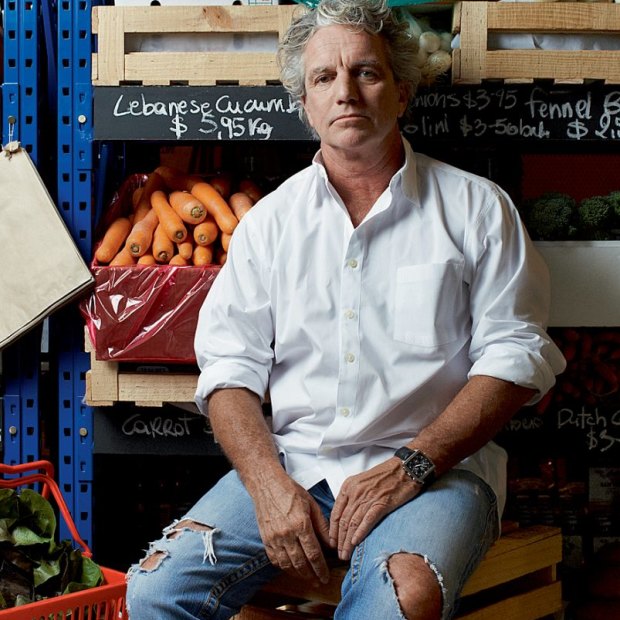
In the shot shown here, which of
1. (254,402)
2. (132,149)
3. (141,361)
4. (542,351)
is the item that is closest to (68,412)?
(141,361)

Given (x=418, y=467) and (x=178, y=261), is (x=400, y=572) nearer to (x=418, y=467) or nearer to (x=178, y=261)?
(x=418, y=467)

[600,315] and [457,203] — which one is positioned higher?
[457,203]

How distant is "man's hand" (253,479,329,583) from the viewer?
179 cm

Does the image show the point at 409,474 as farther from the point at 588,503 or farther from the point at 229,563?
the point at 588,503

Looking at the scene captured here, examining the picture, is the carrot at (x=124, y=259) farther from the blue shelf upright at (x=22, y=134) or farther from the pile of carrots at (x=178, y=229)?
the blue shelf upright at (x=22, y=134)

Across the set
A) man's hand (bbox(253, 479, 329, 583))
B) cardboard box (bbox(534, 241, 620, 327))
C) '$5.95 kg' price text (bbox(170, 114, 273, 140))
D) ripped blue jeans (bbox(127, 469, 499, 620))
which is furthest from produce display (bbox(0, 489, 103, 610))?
cardboard box (bbox(534, 241, 620, 327))

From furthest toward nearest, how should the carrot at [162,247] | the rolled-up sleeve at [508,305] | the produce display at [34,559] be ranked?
the carrot at [162,247] → the produce display at [34,559] → the rolled-up sleeve at [508,305]

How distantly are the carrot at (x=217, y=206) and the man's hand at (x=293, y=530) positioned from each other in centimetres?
84

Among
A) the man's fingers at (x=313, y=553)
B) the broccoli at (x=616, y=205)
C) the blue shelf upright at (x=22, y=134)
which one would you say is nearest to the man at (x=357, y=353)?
the man's fingers at (x=313, y=553)

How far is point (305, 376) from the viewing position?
2.06 meters

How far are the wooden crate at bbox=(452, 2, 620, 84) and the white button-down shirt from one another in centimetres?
40

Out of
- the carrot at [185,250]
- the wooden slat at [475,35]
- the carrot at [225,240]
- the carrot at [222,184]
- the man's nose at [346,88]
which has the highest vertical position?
the wooden slat at [475,35]

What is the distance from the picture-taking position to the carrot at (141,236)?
245cm

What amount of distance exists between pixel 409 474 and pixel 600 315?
0.90m
